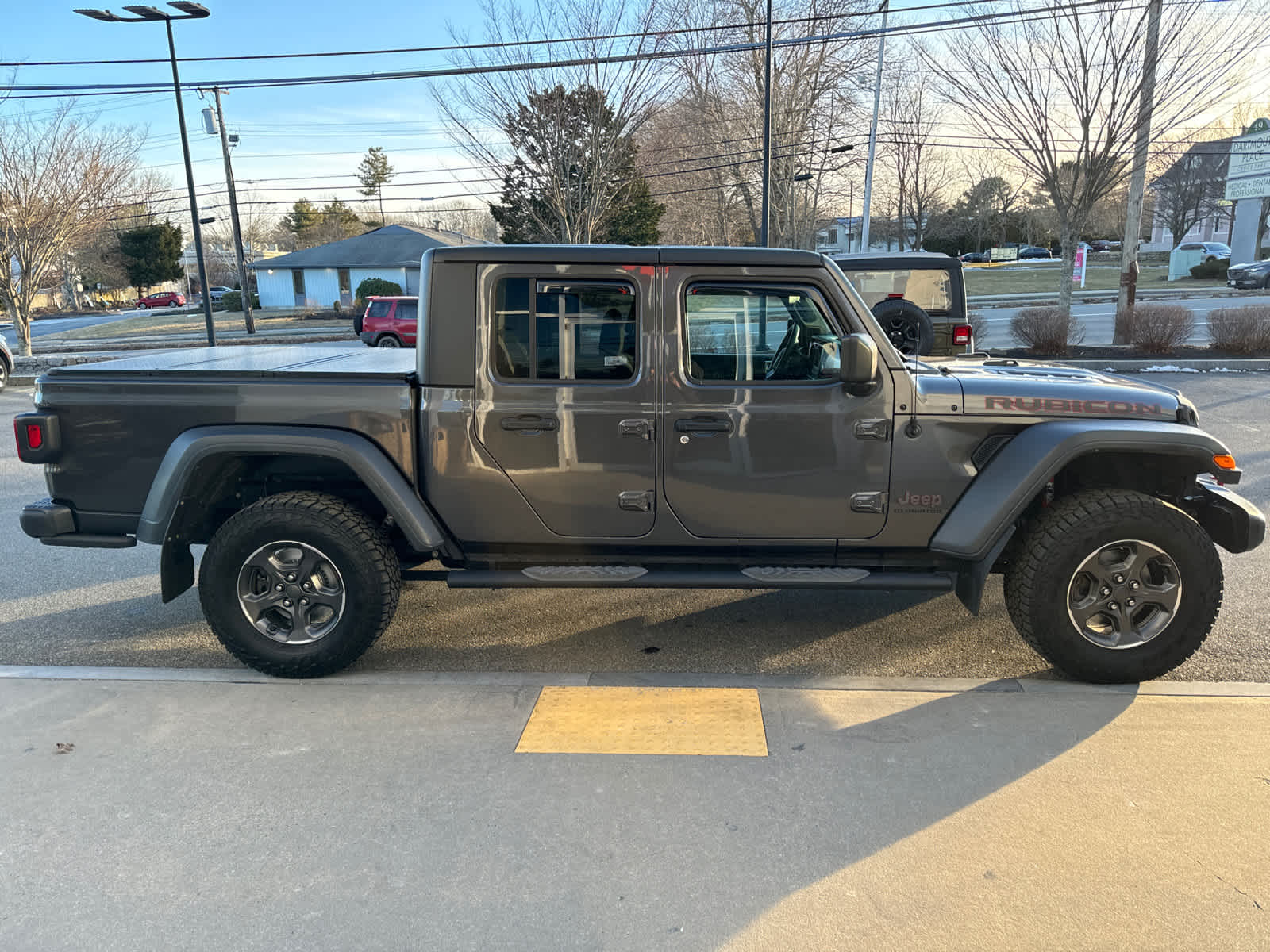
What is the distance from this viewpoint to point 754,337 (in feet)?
12.7

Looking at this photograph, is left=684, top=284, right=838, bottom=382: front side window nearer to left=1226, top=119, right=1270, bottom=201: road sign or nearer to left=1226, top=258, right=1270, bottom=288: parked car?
left=1226, top=119, right=1270, bottom=201: road sign

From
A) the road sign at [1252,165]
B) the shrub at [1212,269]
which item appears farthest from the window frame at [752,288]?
the shrub at [1212,269]

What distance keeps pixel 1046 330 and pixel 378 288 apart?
3254cm

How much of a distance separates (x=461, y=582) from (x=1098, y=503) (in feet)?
9.23

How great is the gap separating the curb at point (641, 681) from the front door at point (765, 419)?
2.15 ft

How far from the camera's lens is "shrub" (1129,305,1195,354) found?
15523mm

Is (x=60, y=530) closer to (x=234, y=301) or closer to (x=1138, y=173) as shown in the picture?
(x=1138, y=173)

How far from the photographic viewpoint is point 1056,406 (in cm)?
367

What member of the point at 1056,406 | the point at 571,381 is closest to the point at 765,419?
the point at 571,381

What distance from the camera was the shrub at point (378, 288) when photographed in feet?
133

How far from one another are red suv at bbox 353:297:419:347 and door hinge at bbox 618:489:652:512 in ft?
66.1

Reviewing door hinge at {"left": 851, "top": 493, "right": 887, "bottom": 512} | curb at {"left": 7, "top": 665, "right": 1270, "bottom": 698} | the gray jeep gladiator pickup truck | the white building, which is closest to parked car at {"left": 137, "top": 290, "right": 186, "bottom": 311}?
the white building

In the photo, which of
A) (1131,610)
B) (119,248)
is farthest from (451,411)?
(119,248)

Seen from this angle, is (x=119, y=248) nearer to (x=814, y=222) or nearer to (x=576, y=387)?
(x=814, y=222)
